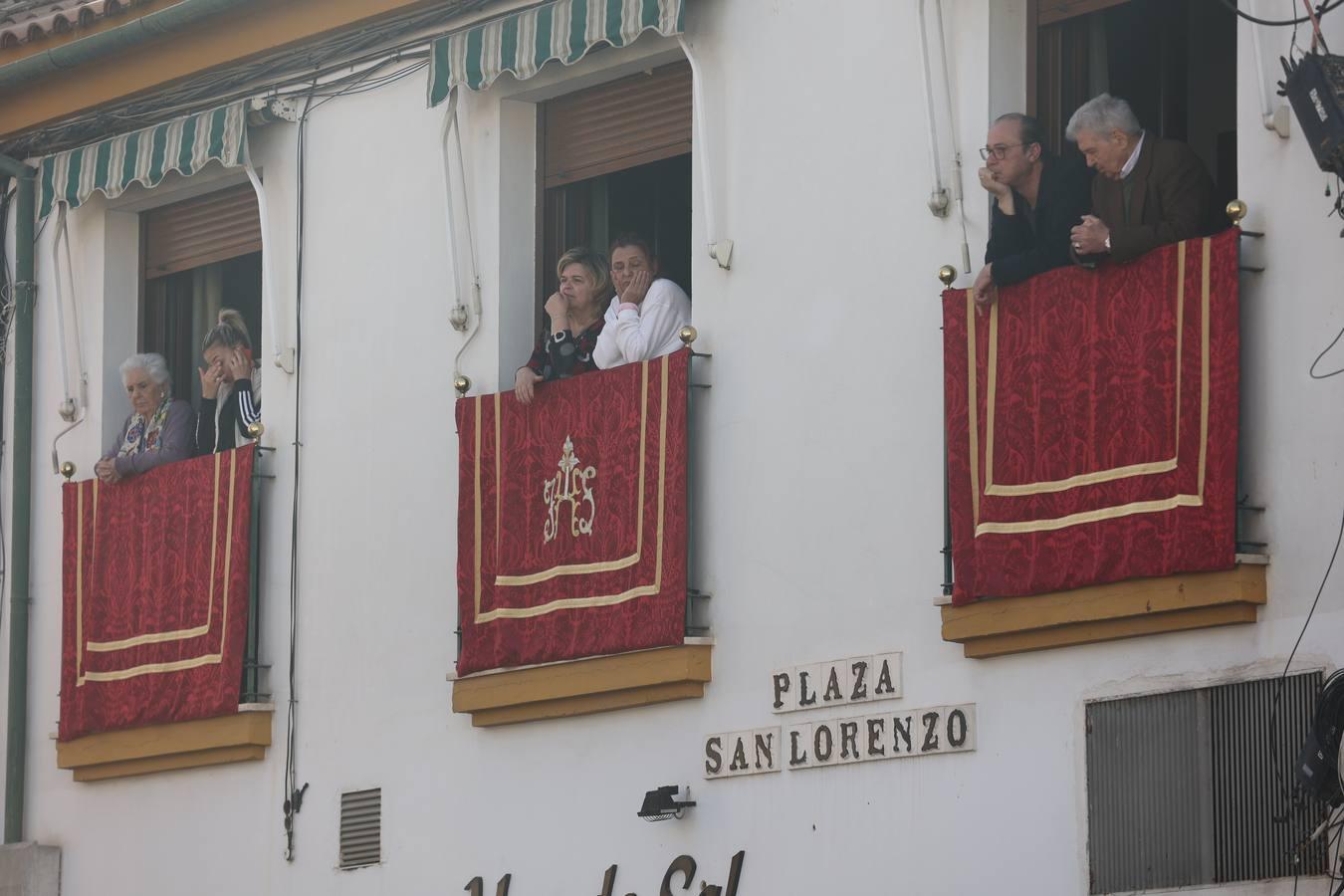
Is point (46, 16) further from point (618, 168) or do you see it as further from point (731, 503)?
point (731, 503)

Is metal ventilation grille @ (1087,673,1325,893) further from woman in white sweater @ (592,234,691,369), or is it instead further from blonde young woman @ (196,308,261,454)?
blonde young woman @ (196,308,261,454)

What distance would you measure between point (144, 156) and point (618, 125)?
122 inches

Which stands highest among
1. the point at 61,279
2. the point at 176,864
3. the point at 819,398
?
the point at 61,279

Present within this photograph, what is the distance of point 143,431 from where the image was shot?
15.7 m

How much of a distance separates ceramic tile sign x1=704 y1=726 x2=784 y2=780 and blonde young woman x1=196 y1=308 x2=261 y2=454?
13.3 feet

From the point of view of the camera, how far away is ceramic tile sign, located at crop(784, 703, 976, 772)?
37.5ft

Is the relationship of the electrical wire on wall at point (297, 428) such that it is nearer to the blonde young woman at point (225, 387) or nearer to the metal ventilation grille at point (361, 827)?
the metal ventilation grille at point (361, 827)

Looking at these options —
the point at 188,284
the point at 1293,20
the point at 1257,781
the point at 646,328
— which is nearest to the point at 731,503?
the point at 646,328

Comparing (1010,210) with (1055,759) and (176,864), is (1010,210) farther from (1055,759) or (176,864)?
(176,864)

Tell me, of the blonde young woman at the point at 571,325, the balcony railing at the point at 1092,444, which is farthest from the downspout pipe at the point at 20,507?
the balcony railing at the point at 1092,444

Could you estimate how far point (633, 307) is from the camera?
1321 cm

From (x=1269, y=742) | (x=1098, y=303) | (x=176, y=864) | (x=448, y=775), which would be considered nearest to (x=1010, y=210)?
(x=1098, y=303)

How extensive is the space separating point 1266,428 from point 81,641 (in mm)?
→ 7495

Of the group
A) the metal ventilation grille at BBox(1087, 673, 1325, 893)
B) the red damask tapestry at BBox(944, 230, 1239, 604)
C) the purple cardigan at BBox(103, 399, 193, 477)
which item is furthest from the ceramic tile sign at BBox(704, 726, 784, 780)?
the purple cardigan at BBox(103, 399, 193, 477)
